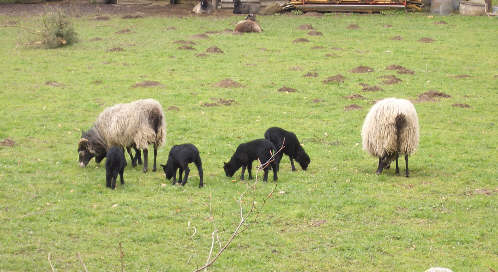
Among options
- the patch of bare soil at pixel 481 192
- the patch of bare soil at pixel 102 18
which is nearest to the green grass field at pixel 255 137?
the patch of bare soil at pixel 481 192

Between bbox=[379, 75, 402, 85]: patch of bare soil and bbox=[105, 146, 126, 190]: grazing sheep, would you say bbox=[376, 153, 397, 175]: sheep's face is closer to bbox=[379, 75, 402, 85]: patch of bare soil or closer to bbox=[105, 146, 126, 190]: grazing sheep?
bbox=[105, 146, 126, 190]: grazing sheep

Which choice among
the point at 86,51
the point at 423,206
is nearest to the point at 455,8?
the point at 86,51

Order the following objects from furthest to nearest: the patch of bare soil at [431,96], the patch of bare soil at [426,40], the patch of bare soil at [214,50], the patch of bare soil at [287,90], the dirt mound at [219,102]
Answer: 1. the patch of bare soil at [426,40]
2. the patch of bare soil at [214,50]
3. the patch of bare soil at [287,90]
4. the patch of bare soil at [431,96]
5. the dirt mound at [219,102]

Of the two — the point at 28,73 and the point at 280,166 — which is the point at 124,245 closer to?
the point at 280,166

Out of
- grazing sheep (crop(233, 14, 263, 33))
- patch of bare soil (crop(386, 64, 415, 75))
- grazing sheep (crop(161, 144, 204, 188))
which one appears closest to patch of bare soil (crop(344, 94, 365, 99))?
patch of bare soil (crop(386, 64, 415, 75))

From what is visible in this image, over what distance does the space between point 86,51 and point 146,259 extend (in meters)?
17.9

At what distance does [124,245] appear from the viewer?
358 inches

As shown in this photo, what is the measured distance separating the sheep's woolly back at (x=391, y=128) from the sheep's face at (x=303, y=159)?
1.27 m

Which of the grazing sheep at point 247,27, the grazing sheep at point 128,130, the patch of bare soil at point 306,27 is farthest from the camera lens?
the patch of bare soil at point 306,27

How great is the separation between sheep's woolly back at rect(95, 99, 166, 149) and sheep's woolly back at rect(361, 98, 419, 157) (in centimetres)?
409

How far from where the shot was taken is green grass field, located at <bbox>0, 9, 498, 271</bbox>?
898cm

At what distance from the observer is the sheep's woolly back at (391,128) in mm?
11961

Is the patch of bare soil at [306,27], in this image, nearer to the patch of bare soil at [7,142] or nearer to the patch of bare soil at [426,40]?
the patch of bare soil at [426,40]

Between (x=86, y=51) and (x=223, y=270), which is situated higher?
(x=86, y=51)
